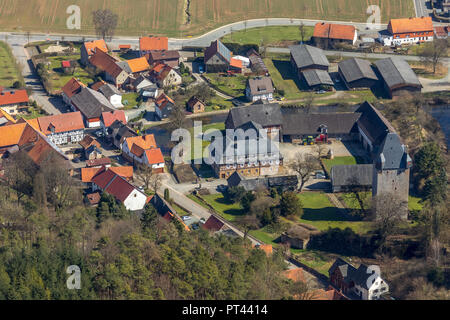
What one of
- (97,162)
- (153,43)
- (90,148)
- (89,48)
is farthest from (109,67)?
(97,162)

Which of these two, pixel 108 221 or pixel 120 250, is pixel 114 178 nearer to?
pixel 108 221

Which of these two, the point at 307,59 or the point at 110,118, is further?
the point at 307,59

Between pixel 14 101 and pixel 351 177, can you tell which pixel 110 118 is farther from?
pixel 351 177

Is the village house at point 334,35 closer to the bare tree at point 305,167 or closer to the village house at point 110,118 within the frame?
the village house at point 110,118

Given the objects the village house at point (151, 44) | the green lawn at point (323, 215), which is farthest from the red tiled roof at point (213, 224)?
the village house at point (151, 44)

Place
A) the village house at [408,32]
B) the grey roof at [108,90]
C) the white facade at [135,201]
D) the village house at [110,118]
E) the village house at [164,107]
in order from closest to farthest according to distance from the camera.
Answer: the white facade at [135,201]
the village house at [110,118]
the village house at [164,107]
the grey roof at [108,90]
the village house at [408,32]

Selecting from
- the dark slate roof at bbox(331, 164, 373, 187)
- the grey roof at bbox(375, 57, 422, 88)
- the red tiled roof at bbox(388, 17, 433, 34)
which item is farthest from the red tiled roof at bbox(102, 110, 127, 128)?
the red tiled roof at bbox(388, 17, 433, 34)

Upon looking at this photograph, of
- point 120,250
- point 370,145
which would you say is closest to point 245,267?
point 120,250
